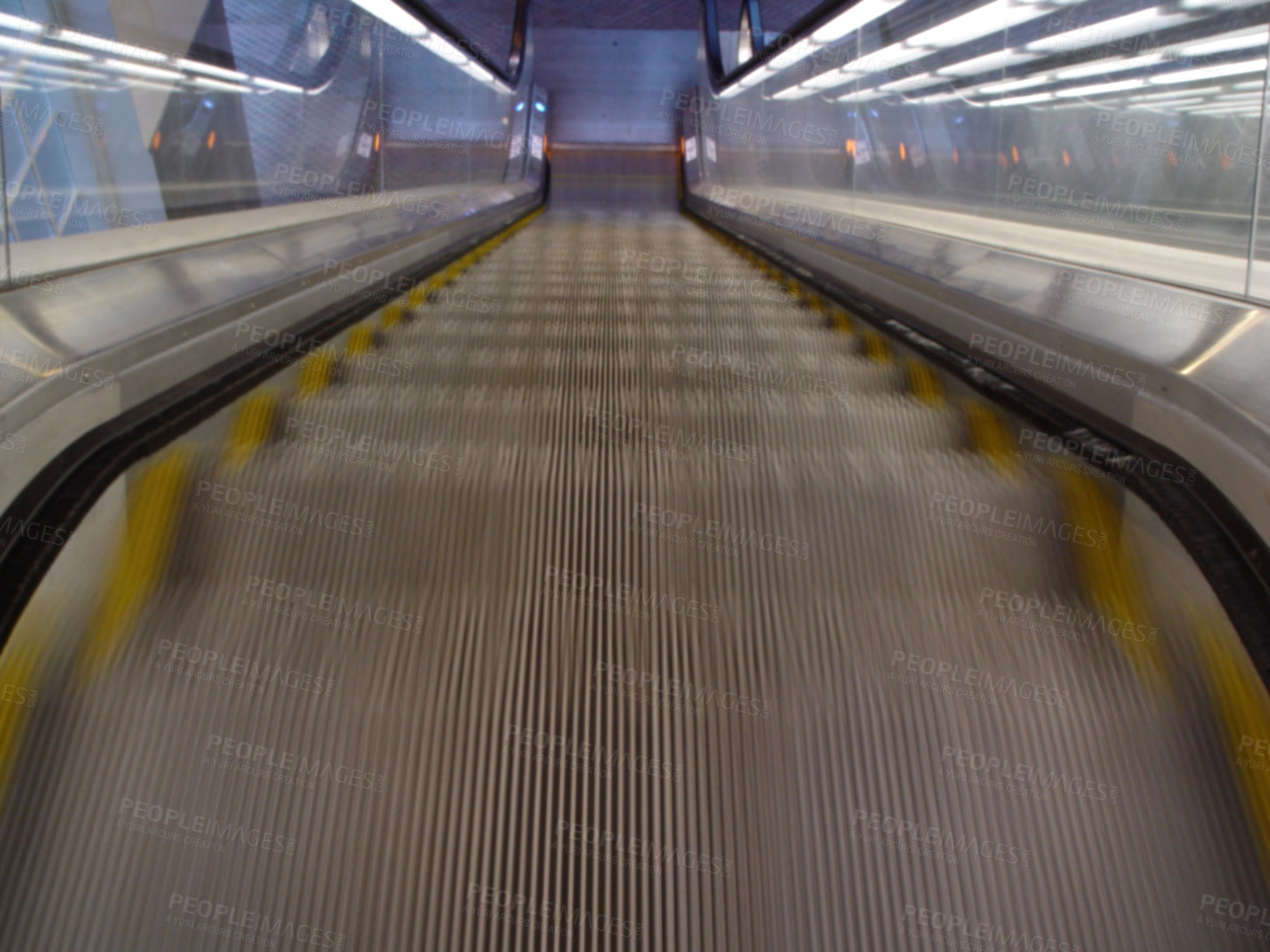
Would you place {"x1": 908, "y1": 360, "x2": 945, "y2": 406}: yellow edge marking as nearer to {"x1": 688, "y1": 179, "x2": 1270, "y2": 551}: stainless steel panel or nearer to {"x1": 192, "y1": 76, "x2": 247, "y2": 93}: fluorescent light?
{"x1": 688, "y1": 179, "x2": 1270, "y2": 551}: stainless steel panel

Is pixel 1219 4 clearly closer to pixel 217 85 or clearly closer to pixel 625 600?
pixel 625 600

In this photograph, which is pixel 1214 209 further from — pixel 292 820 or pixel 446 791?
pixel 292 820

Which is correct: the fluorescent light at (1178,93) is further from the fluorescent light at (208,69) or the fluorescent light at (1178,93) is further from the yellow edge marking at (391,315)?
the fluorescent light at (208,69)

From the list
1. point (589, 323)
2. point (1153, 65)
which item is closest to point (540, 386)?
point (589, 323)

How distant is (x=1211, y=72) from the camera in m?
2.66

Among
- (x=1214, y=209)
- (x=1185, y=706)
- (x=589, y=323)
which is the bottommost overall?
(x=1185, y=706)

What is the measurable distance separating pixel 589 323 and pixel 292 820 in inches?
103

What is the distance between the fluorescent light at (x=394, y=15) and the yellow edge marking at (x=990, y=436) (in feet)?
14.0

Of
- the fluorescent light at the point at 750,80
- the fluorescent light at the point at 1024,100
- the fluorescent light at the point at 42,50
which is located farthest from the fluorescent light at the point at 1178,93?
the fluorescent light at the point at 750,80

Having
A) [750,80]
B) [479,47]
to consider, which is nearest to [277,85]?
[750,80]

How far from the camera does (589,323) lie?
11.9 ft

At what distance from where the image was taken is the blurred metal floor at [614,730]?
126cm

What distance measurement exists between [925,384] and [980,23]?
241 centimetres

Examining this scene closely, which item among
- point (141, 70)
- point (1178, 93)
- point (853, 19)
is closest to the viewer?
point (1178, 93)
